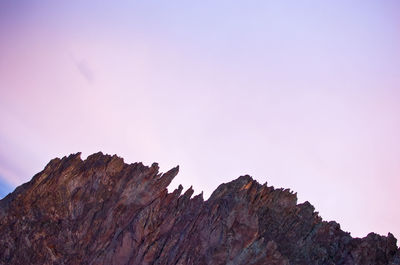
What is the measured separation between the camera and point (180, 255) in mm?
76000

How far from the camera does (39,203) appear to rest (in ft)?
294

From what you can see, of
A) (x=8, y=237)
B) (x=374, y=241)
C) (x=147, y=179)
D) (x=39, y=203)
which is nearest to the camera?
(x=374, y=241)

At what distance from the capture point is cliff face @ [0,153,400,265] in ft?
246

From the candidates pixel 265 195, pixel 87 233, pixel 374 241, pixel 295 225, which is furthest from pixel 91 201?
pixel 374 241

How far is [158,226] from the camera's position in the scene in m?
85.1

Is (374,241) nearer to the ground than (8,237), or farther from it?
farther from it

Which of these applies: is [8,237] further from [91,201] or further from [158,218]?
[158,218]

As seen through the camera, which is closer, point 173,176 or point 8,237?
point 8,237

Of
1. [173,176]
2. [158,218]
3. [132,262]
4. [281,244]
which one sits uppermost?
[173,176]

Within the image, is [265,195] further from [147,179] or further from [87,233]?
[87,233]

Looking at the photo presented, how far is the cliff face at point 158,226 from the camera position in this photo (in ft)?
246

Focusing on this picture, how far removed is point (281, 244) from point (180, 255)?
897 inches

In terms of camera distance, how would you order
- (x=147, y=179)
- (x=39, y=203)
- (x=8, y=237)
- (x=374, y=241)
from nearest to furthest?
1. (x=374, y=241)
2. (x=8, y=237)
3. (x=39, y=203)
4. (x=147, y=179)

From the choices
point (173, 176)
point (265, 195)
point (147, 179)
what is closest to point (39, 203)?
point (147, 179)
